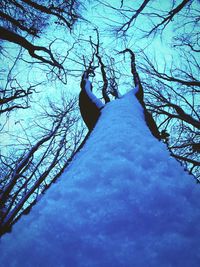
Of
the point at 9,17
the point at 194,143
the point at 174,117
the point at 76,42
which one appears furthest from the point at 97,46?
the point at 194,143

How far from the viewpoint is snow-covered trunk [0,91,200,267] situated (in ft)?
2.93

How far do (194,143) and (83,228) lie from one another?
231 inches

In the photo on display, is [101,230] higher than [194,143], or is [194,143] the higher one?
[194,143]

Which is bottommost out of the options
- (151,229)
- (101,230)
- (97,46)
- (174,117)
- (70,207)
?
(151,229)

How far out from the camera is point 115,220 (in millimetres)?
1059

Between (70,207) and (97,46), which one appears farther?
(97,46)

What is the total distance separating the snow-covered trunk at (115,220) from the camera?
Result: 0.89 m

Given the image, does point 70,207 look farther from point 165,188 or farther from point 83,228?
point 165,188

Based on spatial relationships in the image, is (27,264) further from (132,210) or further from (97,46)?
(97,46)

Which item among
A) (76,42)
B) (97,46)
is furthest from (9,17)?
(97,46)

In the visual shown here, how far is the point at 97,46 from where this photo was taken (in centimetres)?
605

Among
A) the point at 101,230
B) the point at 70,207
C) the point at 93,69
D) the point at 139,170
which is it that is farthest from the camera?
the point at 93,69

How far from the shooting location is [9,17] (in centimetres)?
408

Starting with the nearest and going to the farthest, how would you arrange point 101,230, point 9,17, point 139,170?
point 101,230 → point 139,170 → point 9,17
